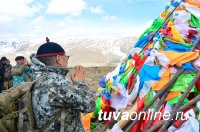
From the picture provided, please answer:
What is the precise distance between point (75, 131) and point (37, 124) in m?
0.41

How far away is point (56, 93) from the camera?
10.5 feet

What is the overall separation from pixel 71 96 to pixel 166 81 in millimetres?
2632

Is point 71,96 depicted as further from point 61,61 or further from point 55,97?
point 61,61

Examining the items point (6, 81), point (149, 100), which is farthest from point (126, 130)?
point (6, 81)

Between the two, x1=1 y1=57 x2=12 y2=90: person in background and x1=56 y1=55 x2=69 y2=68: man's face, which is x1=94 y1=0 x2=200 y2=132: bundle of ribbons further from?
x1=56 y1=55 x2=69 y2=68: man's face

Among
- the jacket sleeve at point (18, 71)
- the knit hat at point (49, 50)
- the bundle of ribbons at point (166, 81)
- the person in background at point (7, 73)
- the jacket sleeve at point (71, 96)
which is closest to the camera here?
the jacket sleeve at point (71, 96)

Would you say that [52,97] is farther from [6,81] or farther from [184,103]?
[6,81]

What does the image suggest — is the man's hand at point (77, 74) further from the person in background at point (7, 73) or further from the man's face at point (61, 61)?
the person in background at point (7, 73)

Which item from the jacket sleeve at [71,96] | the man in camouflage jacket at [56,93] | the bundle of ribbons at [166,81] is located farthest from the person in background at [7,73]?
the jacket sleeve at [71,96]

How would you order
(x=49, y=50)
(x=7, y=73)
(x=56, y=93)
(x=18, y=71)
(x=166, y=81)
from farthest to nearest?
(x=7, y=73)
(x=18, y=71)
(x=166, y=81)
(x=49, y=50)
(x=56, y=93)

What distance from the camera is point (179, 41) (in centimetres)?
593

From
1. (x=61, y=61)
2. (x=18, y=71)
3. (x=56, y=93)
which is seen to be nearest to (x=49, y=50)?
(x=61, y=61)

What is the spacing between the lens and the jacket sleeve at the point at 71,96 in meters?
3.21

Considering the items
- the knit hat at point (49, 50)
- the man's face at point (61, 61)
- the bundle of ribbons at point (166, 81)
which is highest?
the knit hat at point (49, 50)
